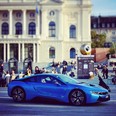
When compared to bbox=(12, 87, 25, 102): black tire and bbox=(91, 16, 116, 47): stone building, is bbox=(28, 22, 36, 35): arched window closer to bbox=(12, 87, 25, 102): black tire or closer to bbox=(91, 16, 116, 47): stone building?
bbox=(91, 16, 116, 47): stone building

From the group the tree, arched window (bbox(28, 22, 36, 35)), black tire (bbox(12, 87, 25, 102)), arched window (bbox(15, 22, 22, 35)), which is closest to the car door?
black tire (bbox(12, 87, 25, 102))

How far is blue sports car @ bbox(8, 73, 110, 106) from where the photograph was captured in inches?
735

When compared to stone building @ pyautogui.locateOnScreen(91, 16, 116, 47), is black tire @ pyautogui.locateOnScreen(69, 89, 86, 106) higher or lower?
lower

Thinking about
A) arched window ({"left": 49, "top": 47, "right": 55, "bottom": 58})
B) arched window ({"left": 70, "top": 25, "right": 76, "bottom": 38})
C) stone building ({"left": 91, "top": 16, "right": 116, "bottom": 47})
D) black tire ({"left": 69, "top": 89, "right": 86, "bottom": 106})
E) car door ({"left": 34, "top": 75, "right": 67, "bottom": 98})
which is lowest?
black tire ({"left": 69, "top": 89, "right": 86, "bottom": 106})

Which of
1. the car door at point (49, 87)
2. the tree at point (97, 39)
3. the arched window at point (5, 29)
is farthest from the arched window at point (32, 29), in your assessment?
the car door at point (49, 87)

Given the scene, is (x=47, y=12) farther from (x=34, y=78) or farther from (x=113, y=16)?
(x=34, y=78)

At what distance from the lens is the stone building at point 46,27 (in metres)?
87.2

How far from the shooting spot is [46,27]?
89.0 meters

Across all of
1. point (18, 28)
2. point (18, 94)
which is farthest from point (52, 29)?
point (18, 94)

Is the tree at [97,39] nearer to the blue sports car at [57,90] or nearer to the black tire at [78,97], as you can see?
the blue sports car at [57,90]

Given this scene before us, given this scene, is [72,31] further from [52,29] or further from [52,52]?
[52,52]

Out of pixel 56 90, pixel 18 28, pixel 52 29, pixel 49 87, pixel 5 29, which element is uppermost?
pixel 18 28

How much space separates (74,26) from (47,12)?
251 inches

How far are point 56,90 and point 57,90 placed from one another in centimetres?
5
